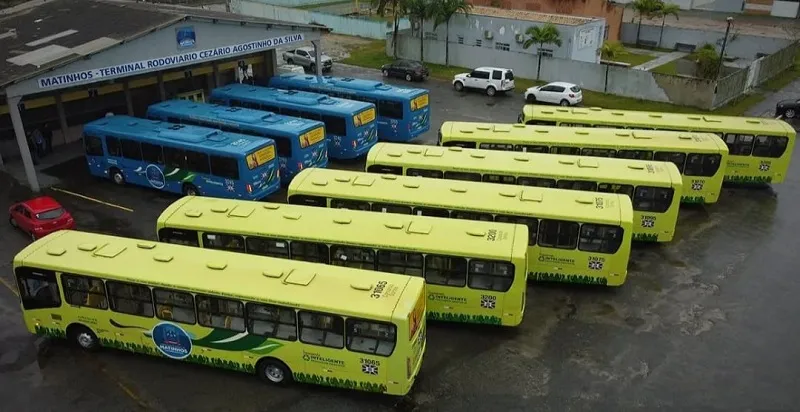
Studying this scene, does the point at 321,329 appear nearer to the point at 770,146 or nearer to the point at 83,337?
the point at 83,337

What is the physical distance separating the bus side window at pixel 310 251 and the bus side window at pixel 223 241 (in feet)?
5.28

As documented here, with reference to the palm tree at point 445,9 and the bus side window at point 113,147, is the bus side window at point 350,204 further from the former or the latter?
the palm tree at point 445,9

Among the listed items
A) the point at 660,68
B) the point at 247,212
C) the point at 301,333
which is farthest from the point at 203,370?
the point at 660,68

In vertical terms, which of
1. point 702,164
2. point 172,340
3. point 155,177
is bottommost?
point 155,177

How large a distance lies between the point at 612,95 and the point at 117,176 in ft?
100

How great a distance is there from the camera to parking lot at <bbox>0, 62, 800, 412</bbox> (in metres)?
14.4

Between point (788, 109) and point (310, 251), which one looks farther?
point (788, 109)

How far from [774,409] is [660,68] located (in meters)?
39.3

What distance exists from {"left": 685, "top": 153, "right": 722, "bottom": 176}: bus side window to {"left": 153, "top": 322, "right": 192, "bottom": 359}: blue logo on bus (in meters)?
19.1

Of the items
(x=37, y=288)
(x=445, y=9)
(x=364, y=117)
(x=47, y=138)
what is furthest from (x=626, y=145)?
(x=47, y=138)

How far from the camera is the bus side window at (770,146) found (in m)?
25.5

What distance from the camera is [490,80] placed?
41.0 metres

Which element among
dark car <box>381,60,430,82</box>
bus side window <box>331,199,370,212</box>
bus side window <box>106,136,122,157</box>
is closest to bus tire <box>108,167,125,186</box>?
bus side window <box>106,136,122,157</box>

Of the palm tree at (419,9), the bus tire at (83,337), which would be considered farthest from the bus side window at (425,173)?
the palm tree at (419,9)
